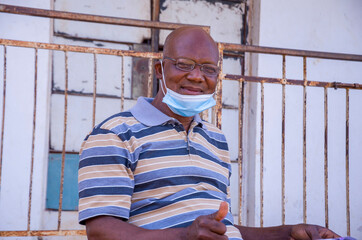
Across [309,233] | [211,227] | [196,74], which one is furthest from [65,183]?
[211,227]

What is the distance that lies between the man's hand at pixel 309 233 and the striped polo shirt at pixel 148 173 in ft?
0.96

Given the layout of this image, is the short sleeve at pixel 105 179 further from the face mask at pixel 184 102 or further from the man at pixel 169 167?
the face mask at pixel 184 102

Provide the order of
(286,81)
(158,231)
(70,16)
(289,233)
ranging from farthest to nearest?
1. (286,81)
2. (70,16)
3. (289,233)
4. (158,231)

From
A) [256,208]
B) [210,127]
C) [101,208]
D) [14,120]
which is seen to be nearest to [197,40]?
[210,127]

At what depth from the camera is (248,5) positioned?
180 inches

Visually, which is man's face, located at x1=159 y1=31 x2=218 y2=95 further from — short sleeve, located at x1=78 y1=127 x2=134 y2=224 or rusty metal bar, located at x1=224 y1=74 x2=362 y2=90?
rusty metal bar, located at x1=224 y1=74 x2=362 y2=90

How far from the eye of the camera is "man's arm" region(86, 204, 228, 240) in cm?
139

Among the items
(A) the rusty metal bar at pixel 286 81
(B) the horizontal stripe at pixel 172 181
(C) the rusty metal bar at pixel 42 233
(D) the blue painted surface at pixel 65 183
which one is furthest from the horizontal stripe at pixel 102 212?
(D) the blue painted surface at pixel 65 183

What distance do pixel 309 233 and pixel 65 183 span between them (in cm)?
268

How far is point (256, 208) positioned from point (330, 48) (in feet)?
6.10

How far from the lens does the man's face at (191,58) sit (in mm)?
1899

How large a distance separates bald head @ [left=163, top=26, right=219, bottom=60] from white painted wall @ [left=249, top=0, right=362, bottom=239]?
245cm

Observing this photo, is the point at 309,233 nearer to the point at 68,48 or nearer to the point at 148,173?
the point at 148,173

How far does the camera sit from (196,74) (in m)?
1.90
